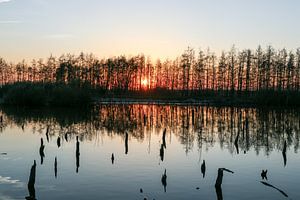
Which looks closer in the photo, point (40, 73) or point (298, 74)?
point (298, 74)

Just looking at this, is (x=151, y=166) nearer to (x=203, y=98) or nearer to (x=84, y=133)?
(x=84, y=133)

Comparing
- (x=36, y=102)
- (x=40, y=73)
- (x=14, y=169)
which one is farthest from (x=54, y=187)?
(x=40, y=73)

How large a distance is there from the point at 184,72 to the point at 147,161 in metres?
126

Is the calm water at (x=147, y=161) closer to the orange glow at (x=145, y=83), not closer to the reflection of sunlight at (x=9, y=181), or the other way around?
the reflection of sunlight at (x=9, y=181)

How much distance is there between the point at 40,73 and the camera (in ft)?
627

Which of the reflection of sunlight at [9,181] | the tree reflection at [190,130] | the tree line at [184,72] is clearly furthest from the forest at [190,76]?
the reflection of sunlight at [9,181]

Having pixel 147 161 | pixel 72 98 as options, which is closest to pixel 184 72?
pixel 72 98

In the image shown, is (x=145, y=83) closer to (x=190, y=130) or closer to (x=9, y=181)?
(x=190, y=130)

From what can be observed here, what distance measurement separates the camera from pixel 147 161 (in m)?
32.8

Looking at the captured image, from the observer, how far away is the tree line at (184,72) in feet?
475

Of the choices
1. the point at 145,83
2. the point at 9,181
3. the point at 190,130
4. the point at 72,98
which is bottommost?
the point at 9,181

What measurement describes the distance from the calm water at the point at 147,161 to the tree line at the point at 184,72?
8303 centimetres

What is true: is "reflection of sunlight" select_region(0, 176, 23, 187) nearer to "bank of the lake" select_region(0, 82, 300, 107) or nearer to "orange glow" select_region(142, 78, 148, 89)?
"bank of the lake" select_region(0, 82, 300, 107)

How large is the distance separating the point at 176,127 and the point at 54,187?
35153 millimetres
